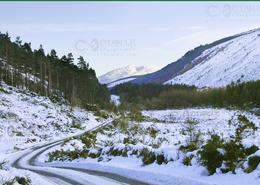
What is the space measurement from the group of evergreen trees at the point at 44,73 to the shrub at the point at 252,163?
74.6 m

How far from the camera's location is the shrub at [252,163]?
536 inches

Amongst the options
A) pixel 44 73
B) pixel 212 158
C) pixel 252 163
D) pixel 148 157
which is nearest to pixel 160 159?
pixel 148 157

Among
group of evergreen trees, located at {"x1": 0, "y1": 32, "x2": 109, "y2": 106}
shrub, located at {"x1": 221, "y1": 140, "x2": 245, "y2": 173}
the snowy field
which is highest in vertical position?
group of evergreen trees, located at {"x1": 0, "y1": 32, "x2": 109, "y2": 106}

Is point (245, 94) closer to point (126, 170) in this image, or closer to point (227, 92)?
point (227, 92)

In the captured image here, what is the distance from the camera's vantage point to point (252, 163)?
13.8 meters

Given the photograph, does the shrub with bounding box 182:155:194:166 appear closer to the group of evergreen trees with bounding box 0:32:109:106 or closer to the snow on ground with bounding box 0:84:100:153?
the snow on ground with bounding box 0:84:100:153

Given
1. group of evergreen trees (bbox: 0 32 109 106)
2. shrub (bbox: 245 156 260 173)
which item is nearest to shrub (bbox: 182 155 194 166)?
shrub (bbox: 245 156 260 173)

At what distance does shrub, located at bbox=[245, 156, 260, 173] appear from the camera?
13.6 metres

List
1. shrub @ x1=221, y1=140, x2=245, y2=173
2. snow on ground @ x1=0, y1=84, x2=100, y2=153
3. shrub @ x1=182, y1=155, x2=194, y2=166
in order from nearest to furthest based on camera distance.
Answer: shrub @ x1=221, y1=140, x2=245, y2=173 → shrub @ x1=182, y1=155, x2=194, y2=166 → snow on ground @ x1=0, y1=84, x2=100, y2=153

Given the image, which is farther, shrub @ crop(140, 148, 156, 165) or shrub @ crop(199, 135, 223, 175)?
shrub @ crop(140, 148, 156, 165)

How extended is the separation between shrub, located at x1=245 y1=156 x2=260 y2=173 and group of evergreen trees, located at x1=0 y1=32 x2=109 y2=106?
74.6m

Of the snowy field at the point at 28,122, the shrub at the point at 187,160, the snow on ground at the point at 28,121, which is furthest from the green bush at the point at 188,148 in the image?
the snow on ground at the point at 28,121

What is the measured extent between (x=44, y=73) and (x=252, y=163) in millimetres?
90936

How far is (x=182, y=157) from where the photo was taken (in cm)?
1792
